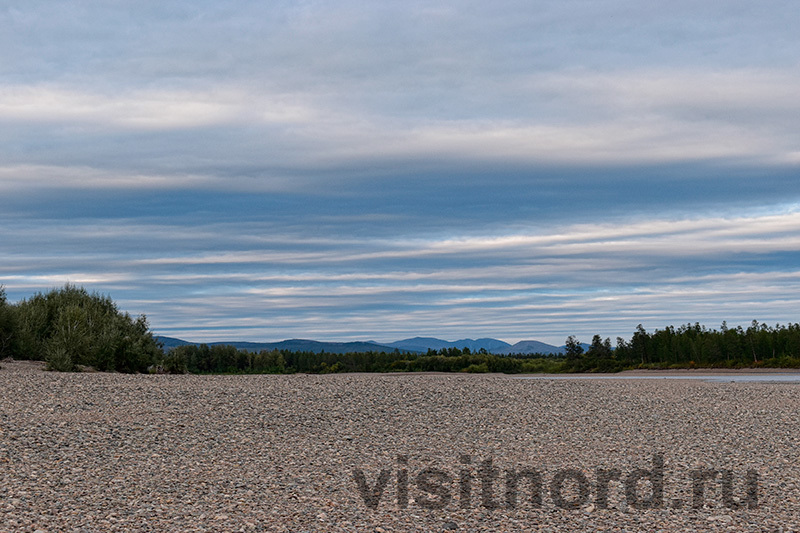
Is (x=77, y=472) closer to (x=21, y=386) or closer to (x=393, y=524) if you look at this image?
(x=393, y=524)

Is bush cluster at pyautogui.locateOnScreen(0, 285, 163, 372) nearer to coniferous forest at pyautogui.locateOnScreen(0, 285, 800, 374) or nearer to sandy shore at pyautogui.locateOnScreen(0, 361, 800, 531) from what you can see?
coniferous forest at pyautogui.locateOnScreen(0, 285, 800, 374)

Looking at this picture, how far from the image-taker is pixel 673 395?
2767 centimetres

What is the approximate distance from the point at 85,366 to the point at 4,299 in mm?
6529

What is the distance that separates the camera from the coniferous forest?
30562 mm

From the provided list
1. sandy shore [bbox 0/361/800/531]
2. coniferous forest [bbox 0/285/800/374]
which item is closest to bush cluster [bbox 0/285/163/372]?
coniferous forest [bbox 0/285/800/374]

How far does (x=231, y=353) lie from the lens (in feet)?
139

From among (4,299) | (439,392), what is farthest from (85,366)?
(439,392)

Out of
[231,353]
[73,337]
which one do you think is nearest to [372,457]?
[73,337]

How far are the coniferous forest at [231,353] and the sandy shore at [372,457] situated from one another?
5701mm

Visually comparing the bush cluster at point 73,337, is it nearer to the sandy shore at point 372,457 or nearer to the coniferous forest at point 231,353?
the coniferous forest at point 231,353

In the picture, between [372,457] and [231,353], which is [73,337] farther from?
[372,457]

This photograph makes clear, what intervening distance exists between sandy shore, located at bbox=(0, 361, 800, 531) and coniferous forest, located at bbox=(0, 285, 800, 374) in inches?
224

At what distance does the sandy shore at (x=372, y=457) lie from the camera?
11.2 m

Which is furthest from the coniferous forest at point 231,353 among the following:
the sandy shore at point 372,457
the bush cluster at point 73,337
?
the sandy shore at point 372,457
